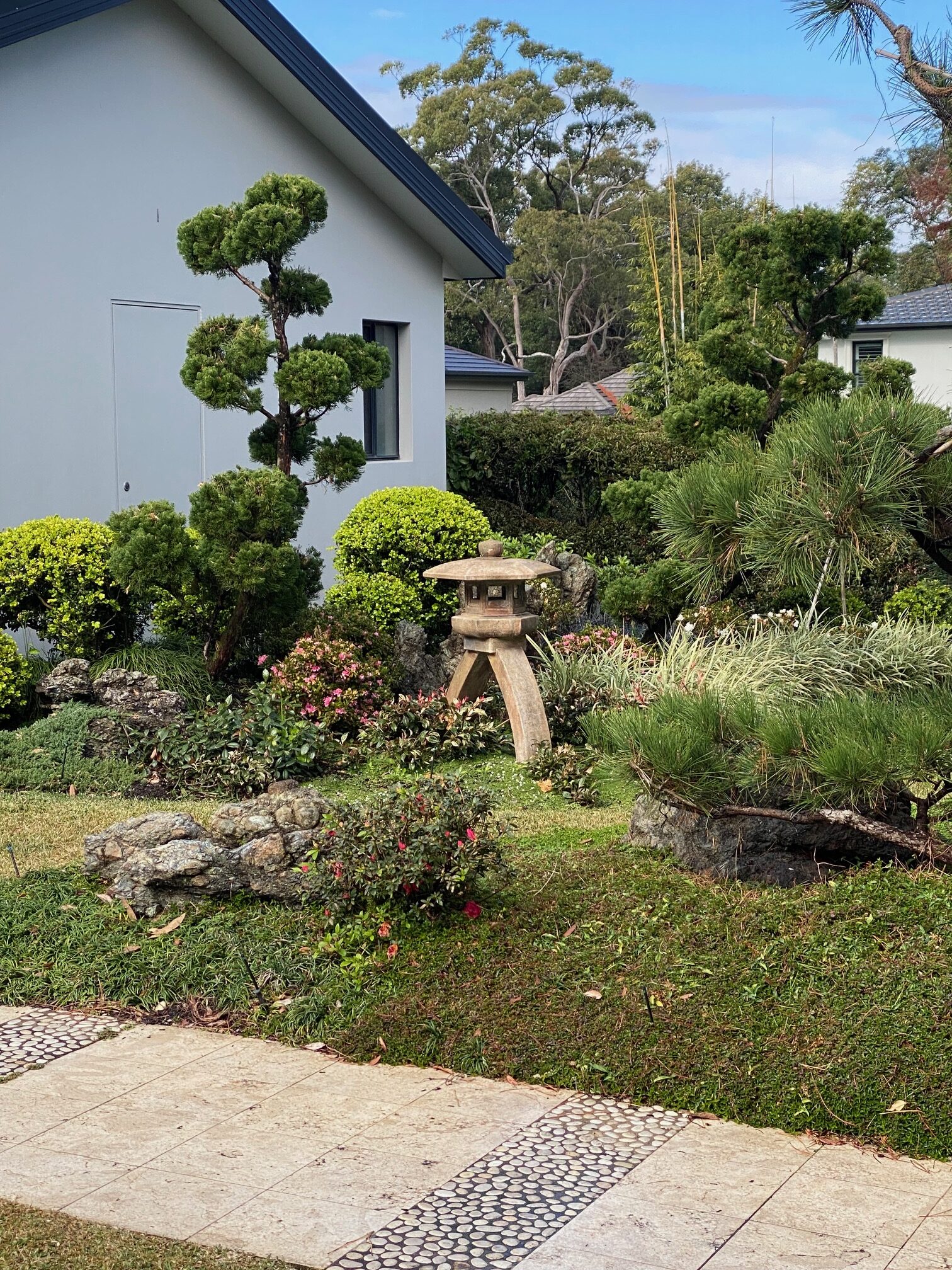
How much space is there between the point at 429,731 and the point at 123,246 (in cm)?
594

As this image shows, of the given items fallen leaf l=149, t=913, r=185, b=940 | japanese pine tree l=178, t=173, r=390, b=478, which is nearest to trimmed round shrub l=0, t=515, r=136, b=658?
japanese pine tree l=178, t=173, r=390, b=478

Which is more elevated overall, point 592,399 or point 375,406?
point 592,399

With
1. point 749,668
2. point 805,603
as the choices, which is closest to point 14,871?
point 749,668

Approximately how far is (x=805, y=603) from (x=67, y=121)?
7628mm

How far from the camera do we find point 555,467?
1678 centimetres

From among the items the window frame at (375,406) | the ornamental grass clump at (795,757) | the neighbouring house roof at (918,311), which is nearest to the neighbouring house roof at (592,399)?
the neighbouring house roof at (918,311)

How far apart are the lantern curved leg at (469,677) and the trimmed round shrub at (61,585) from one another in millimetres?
2651

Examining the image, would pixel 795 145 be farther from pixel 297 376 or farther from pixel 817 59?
pixel 817 59

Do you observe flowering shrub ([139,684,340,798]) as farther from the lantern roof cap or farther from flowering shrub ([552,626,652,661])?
flowering shrub ([552,626,652,661])

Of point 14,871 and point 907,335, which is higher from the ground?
point 907,335

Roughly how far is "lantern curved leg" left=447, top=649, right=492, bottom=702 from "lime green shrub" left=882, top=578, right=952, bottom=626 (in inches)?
149

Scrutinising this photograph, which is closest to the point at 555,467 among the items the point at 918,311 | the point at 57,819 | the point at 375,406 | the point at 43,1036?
the point at 375,406

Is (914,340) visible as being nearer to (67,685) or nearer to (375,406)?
(375,406)

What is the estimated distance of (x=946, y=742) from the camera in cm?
452
